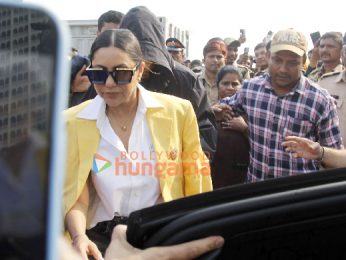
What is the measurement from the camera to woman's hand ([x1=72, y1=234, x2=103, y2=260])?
6.30ft

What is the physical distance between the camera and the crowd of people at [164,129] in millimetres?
2184

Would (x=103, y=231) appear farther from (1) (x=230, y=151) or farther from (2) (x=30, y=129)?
(2) (x=30, y=129)

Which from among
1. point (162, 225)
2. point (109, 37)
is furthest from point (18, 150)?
point (109, 37)

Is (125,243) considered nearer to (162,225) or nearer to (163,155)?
(162,225)

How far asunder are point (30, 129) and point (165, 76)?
251 centimetres

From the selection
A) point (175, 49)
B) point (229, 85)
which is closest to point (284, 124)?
point (229, 85)

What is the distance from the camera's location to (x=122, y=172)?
7.14 feet

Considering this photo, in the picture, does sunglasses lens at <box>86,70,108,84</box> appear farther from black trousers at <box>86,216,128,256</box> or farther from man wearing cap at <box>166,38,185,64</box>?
man wearing cap at <box>166,38,185,64</box>

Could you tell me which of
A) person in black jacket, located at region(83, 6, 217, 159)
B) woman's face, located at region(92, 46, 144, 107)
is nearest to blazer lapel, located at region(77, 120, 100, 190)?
woman's face, located at region(92, 46, 144, 107)

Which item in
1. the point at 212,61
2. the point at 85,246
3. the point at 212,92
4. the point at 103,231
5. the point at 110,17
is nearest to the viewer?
the point at 85,246

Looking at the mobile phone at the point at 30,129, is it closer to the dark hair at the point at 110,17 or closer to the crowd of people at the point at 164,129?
the crowd of people at the point at 164,129

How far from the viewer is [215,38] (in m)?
5.67

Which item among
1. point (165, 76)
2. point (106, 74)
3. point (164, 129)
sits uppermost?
point (106, 74)

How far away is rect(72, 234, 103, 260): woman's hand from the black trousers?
0.10m
